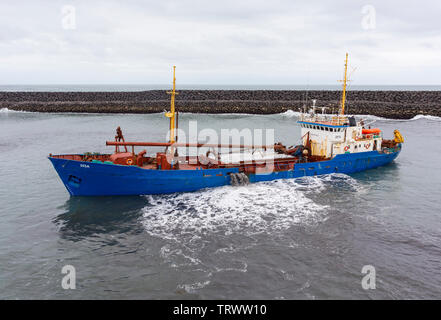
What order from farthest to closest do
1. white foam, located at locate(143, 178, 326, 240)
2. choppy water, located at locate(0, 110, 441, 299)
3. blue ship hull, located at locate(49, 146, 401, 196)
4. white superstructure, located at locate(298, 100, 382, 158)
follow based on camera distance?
1. white superstructure, located at locate(298, 100, 382, 158)
2. blue ship hull, located at locate(49, 146, 401, 196)
3. white foam, located at locate(143, 178, 326, 240)
4. choppy water, located at locate(0, 110, 441, 299)

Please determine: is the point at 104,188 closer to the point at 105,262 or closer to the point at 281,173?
the point at 105,262

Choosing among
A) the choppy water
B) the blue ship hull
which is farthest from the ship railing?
the blue ship hull

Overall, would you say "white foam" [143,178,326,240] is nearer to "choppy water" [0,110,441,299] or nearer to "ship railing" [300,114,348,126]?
"choppy water" [0,110,441,299]

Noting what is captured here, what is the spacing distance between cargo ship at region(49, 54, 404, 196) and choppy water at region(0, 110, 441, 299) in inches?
35.7

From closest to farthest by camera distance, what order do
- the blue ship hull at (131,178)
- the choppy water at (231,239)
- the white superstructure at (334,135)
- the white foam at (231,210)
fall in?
the choppy water at (231,239), the white foam at (231,210), the blue ship hull at (131,178), the white superstructure at (334,135)

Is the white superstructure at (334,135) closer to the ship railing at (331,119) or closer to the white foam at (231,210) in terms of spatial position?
the ship railing at (331,119)

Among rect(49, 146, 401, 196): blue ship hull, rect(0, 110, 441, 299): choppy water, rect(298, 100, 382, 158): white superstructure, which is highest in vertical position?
rect(298, 100, 382, 158): white superstructure

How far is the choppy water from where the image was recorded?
12172 millimetres

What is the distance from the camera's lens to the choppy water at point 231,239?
1217 cm

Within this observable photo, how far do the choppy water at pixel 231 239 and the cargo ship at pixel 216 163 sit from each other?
0.91 meters

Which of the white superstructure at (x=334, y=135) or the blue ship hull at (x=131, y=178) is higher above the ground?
the white superstructure at (x=334, y=135)

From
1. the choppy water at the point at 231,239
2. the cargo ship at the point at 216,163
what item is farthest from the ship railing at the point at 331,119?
the choppy water at the point at 231,239

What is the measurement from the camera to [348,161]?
90.6 ft

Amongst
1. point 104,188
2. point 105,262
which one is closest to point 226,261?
point 105,262
